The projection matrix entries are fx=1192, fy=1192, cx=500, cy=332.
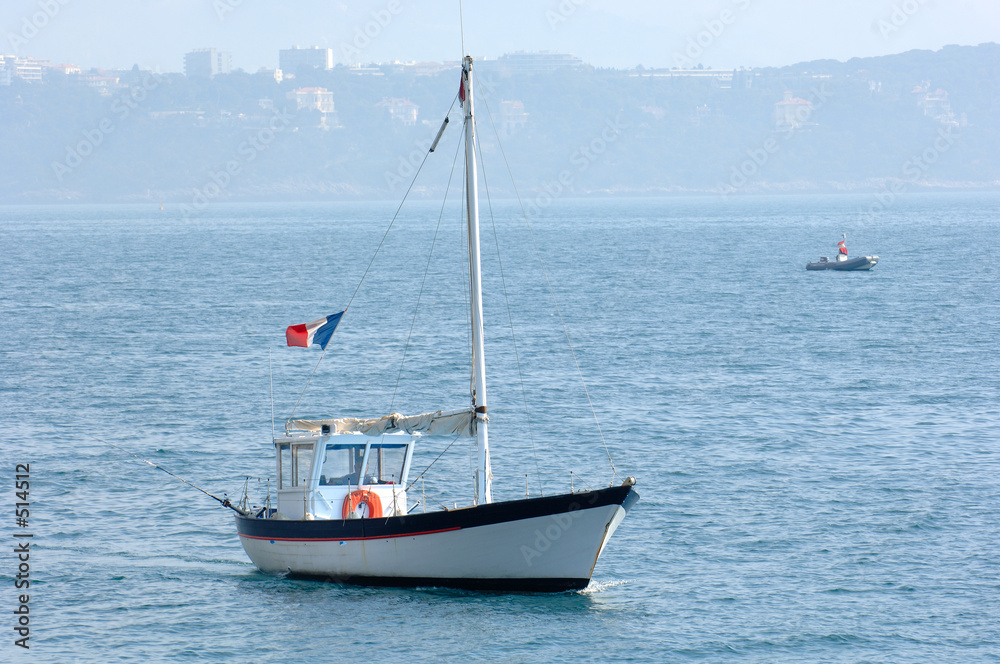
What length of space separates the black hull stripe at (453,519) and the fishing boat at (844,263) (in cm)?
10107

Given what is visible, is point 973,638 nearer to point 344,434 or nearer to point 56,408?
point 344,434

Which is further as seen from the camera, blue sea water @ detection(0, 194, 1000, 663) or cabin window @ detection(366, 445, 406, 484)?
cabin window @ detection(366, 445, 406, 484)

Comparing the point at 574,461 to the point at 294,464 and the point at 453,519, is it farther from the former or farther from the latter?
the point at 453,519

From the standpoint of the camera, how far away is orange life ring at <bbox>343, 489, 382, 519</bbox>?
99.1 ft

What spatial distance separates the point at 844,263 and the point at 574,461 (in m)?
87.4

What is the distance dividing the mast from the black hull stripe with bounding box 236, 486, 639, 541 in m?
0.79

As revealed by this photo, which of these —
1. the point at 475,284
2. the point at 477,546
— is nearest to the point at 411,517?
the point at 477,546

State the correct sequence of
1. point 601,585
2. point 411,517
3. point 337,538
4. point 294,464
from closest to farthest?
point 411,517 < point 337,538 < point 601,585 < point 294,464

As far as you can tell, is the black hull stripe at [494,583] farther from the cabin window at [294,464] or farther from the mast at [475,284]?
the cabin window at [294,464]

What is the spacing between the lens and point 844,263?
125 m

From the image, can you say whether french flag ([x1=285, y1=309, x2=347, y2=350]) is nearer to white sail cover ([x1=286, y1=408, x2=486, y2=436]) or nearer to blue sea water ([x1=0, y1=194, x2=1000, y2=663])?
white sail cover ([x1=286, y1=408, x2=486, y2=436])

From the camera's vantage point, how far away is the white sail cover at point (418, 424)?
2933cm

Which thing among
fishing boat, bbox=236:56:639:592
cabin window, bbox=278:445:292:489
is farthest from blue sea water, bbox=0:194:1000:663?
cabin window, bbox=278:445:292:489

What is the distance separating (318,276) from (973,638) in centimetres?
10514
